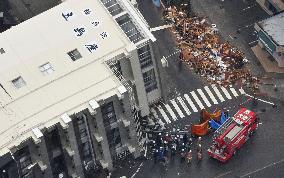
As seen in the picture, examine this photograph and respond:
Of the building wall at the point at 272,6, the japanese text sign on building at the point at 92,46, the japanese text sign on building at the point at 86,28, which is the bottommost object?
the building wall at the point at 272,6

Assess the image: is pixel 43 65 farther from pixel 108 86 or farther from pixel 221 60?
pixel 221 60

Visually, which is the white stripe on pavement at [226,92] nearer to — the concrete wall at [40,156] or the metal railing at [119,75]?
the metal railing at [119,75]

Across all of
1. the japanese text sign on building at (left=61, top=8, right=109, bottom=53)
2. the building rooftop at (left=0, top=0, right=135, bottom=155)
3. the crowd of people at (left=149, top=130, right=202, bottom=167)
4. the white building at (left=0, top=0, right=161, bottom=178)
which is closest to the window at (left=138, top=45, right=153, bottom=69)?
the white building at (left=0, top=0, right=161, bottom=178)

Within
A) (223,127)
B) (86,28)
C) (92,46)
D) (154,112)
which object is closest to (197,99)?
(154,112)

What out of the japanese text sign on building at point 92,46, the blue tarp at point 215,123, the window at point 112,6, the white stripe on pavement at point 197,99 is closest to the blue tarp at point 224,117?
the blue tarp at point 215,123

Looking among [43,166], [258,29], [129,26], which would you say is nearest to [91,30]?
[129,26]
